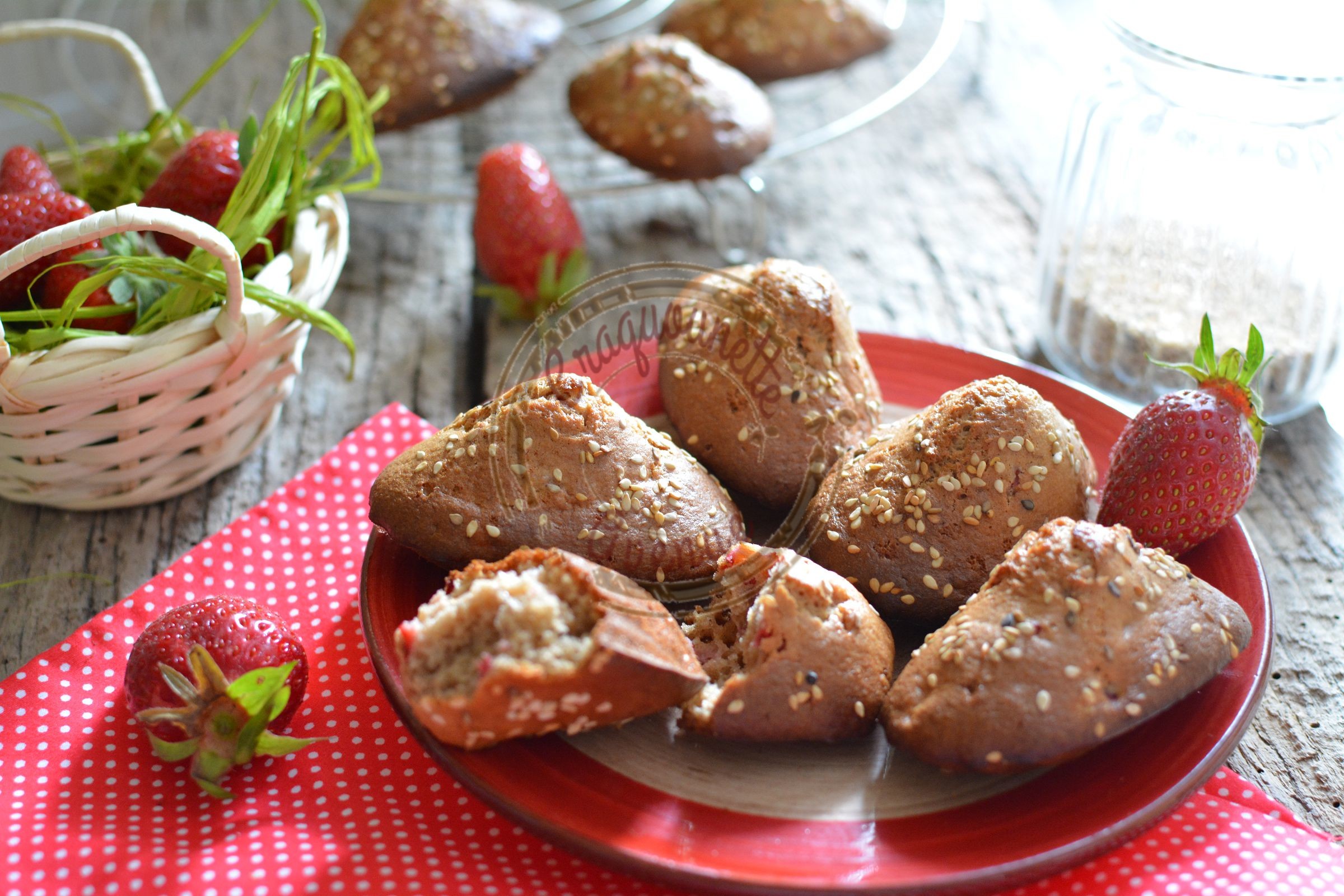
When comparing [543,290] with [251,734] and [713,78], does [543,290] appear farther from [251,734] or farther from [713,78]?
[251,734]

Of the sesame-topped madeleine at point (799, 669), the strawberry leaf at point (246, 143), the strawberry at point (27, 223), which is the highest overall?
the strawberry leaf at point (246, 143)

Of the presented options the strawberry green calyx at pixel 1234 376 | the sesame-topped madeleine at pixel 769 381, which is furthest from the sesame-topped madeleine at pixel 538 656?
the strawberry green calyx at pixel 1234 376

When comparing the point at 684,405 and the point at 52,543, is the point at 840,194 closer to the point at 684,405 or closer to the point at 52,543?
the point at 684,405

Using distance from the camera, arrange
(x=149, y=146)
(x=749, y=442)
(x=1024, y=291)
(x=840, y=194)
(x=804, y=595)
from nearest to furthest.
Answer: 1. (x=804, y=595)
2. (x=749, y=442)
3. (x=149, y=146)
4. (x=1024, y=291)
5. (x=840, y=194)

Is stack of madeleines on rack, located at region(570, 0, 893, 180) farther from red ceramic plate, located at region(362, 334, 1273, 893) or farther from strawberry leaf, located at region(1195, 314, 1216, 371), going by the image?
red ceramic plate, located at region(362, 334, 1273, 893)

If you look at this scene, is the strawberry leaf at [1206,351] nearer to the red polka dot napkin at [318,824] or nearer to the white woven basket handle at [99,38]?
the red polka dot napkin at [318,824]

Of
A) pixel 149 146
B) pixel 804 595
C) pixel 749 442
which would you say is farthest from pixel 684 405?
pixel 149 146

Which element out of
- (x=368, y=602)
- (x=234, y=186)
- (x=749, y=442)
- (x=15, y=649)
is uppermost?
(x=234, y=186)
